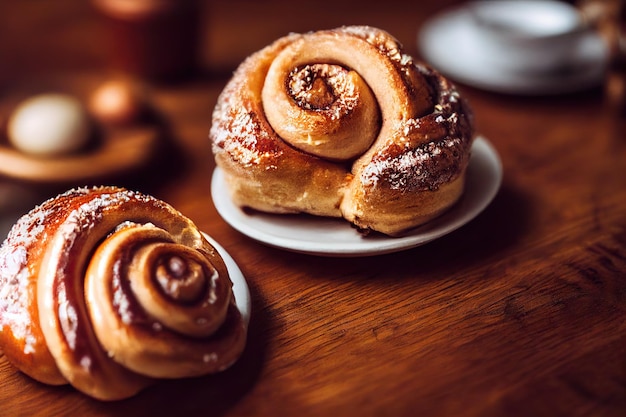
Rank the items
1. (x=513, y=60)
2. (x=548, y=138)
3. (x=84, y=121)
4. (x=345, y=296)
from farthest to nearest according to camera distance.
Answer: (x=513, y=60), (x=548, y=138), (x=84, y=121), (x=345, y=296)

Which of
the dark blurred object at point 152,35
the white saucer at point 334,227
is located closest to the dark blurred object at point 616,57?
the white saucer at point 334,227

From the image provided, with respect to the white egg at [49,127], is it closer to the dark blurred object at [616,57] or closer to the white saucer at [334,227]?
the white saucer at [334,227]

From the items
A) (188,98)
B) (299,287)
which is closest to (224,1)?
(188,98)

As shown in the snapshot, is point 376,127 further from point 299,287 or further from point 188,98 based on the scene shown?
point 188,98

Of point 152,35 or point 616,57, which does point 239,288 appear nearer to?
point 152,35

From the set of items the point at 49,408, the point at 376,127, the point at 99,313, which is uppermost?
the point at 376,127

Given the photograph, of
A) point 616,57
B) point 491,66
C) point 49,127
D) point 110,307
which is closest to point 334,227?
point 110,307

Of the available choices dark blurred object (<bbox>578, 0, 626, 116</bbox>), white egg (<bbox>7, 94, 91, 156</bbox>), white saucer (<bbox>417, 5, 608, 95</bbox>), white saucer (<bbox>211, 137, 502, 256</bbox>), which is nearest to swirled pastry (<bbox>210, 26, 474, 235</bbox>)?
white saucer (<bbox>211, 137, 502, 256</bbox>)
